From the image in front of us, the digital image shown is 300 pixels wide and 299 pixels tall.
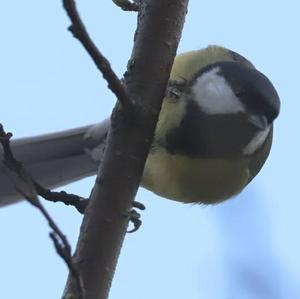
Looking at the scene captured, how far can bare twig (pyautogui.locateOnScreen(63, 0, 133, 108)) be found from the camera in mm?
1135

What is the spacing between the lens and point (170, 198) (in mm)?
2328

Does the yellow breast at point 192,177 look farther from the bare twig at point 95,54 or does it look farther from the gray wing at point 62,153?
the bare twig at point 95,54

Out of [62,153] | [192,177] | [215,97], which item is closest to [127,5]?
[215,97]

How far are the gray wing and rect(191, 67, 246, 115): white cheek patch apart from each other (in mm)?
519

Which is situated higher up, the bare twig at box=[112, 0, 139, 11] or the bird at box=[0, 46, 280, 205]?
the bare twig at box=[112, 0, 139, 11]

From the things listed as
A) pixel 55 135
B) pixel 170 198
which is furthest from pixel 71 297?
pixel 55 135

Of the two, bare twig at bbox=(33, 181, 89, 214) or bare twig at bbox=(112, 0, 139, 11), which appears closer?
bare twig at bbox=(33, 181, 89, 214)

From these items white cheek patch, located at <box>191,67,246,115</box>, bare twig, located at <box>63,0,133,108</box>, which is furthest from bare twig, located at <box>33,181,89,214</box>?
white cheek patch, located at <box>191,67,246,115</box>

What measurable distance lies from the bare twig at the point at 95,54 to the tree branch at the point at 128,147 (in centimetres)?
7

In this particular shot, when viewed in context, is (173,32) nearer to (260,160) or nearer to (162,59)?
(162,59)

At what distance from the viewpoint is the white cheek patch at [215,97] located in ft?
7.20

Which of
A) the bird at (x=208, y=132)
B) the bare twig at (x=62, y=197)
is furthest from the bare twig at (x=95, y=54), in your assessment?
the bird at (x=208, y=132)

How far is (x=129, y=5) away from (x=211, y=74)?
55 centimetres

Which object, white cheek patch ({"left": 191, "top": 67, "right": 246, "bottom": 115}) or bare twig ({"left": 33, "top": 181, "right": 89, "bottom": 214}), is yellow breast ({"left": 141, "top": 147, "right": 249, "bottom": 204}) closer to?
white cheek patch ({"left": 191, "top": 67, "right": 246, "bottom": 115})
